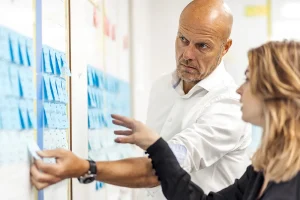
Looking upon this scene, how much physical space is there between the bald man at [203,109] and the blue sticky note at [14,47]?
47cm

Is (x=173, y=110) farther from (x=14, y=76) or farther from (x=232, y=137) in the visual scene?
(x=14, y=76)

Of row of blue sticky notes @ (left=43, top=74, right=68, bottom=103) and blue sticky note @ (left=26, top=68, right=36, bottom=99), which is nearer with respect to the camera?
blue sticky note @ (left=26, top=68, right=36, bottom=99)

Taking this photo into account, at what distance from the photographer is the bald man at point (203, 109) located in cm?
158

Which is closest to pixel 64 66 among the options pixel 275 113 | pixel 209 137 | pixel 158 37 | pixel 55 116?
pixel 55 116

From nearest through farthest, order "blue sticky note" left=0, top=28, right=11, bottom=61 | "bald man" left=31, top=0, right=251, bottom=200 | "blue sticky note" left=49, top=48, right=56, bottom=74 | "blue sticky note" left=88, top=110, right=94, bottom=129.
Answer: "blue sticky note" left=0, top=28, right=11, bottom=61 < "blue sticky note" left=49, top=48, right=56, bottom=74 < "bald man" left=31, top=0, right=251, bottom=200 < "blue sticky note" left=88, top=110, right=94, bottom=129

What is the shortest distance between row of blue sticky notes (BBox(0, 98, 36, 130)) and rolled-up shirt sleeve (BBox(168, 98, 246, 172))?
443mm

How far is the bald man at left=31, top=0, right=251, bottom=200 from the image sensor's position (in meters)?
1.58

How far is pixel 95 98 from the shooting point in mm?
2037

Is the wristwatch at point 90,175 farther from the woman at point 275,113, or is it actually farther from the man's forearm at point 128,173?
the woman at point 275,113

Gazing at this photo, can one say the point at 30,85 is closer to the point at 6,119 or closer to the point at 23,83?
the point at 23,83

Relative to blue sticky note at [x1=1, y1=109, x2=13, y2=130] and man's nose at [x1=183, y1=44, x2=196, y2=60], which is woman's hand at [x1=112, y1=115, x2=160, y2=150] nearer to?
blue sticky note at [x1=1, y1=109, x2=13, y2=130]

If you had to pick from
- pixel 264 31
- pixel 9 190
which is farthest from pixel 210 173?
pixel 264 31

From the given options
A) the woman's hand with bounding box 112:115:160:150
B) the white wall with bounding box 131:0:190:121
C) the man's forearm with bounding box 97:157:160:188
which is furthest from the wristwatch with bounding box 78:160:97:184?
the white wall with bounding box 131:0:190:121

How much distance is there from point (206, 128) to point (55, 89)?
51cm
